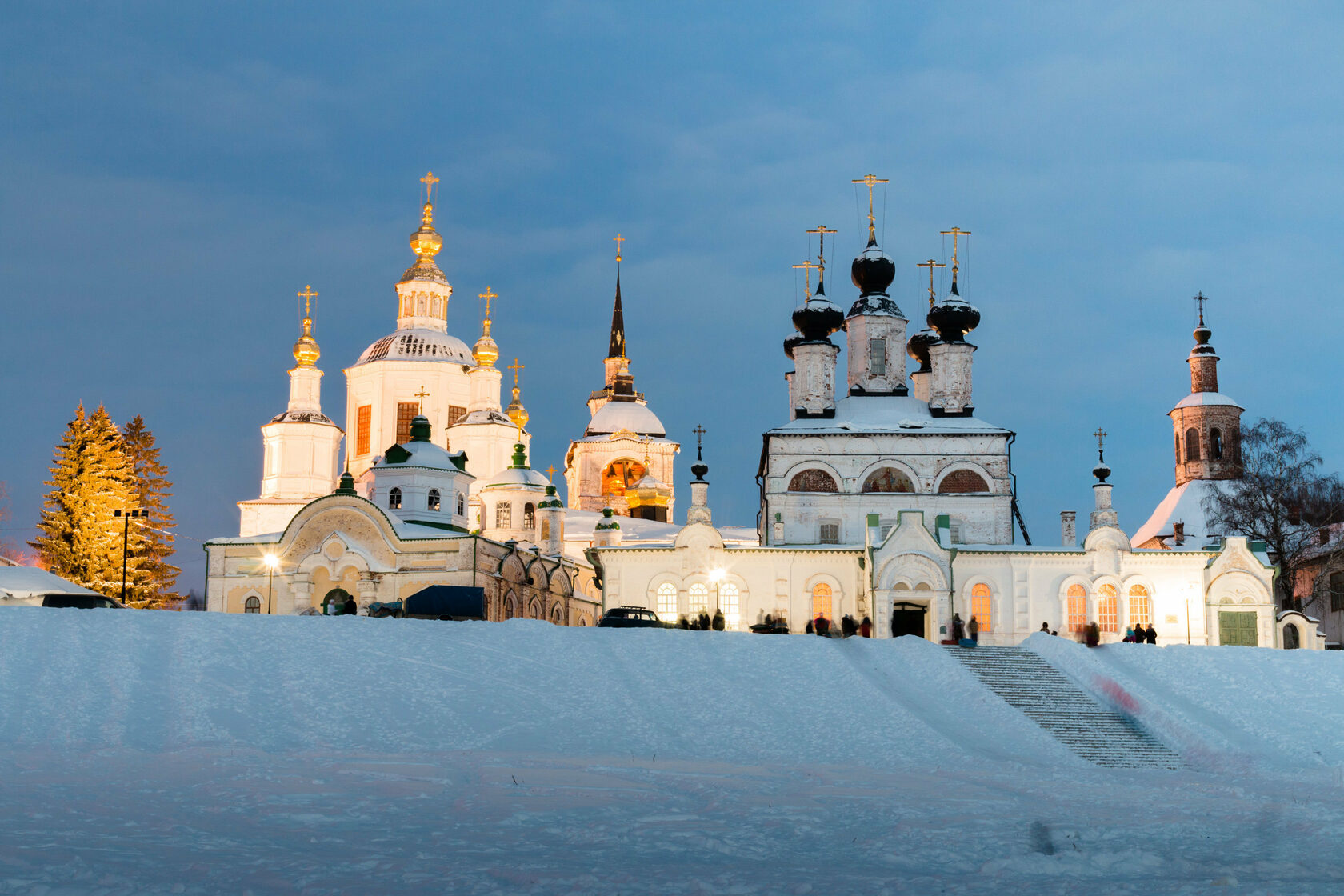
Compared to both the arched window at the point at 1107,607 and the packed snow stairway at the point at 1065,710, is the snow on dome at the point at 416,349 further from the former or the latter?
the packed snow stairway at the point at 1065,710

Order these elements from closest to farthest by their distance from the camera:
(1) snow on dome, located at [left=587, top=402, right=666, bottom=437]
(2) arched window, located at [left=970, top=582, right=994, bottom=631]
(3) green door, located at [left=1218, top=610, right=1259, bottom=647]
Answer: (3) green door, located at [left=1218, top=610, right=1259, bottom=647], (2) arched window, located at [left=970, top=582, right=994, bottom=631], (1) snow on dome, located at [left=587, top=402, right=666, bottom=437]

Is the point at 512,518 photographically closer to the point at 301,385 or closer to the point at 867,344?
the point at 301,385

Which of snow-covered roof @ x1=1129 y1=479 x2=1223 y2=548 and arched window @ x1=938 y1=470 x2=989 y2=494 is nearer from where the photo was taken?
arched window @ x1=938 y1=470 x2=989 y2=494

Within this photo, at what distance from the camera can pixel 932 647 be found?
29.5m

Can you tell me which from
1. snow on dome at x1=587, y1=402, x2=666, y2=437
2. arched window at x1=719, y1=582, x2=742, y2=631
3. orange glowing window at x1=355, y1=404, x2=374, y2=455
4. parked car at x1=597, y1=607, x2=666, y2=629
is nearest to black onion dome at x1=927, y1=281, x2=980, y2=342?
arched window at x1=719, y1=582, x2=742, y2=631

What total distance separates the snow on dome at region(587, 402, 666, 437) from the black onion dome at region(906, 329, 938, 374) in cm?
2678

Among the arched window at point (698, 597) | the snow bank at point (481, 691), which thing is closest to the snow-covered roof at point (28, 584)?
the snow bank at point (481, 691)

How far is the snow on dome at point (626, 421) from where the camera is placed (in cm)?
7862

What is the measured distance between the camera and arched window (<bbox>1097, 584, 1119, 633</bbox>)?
40.2 meters

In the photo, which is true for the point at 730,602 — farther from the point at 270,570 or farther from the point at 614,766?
the point at 614,766

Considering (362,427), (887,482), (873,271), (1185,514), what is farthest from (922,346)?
(362,427)

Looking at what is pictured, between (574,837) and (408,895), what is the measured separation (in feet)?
10.2

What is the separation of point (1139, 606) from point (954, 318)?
40.1ft

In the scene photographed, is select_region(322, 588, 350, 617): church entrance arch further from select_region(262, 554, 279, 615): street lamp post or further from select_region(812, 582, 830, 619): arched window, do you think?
select_region(812, 582, 830, 619): arched window
